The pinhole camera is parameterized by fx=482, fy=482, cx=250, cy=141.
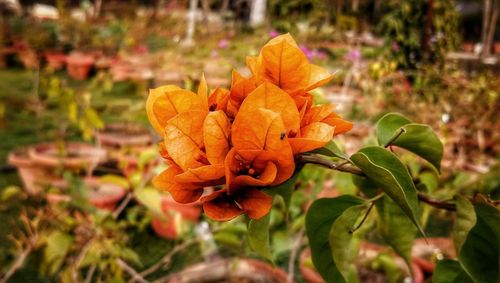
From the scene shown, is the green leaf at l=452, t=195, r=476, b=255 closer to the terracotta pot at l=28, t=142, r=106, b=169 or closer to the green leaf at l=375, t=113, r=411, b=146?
the green leaf at l=375, t=113, r=411, b=146

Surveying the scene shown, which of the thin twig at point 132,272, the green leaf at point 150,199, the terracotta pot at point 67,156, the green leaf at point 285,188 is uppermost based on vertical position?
the green leaf at point 285,188

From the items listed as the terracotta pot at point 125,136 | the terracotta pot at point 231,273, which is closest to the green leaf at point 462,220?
the terracotta pot at point 231,273

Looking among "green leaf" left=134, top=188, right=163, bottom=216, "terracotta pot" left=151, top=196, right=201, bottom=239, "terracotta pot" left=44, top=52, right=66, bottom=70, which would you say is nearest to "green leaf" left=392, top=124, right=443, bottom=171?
"green leaf" left=134, top=188, right=163, bottom=216

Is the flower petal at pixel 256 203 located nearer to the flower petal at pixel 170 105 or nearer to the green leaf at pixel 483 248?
the flower petal at pixel 170 105

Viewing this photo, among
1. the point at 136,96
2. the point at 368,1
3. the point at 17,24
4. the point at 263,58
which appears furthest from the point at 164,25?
the point at 263,58

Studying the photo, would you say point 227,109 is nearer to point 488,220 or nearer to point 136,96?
point 488,220
